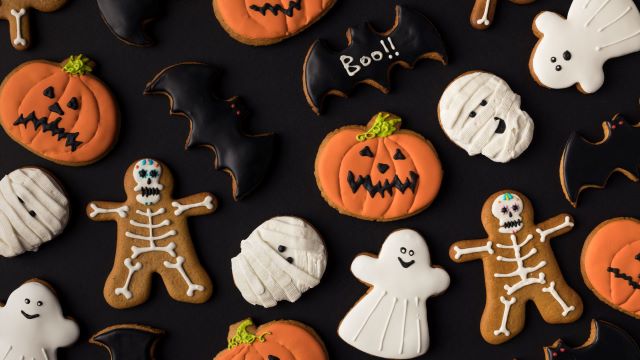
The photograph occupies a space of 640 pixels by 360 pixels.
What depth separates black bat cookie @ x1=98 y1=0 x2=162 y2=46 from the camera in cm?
133

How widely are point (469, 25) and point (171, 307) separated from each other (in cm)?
92

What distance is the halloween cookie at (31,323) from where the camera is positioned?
4.43 feet

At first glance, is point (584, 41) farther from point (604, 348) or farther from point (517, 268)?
point (604, 348)

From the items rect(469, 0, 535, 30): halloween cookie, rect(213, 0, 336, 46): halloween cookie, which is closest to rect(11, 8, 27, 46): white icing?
rect(213, 0, 336, 46): halloween cookie

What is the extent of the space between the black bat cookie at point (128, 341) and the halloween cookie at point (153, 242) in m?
0.05

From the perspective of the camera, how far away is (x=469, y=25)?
1.38 metres

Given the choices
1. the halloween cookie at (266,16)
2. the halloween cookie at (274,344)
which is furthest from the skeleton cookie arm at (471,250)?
the halloween cookie at (266,16)

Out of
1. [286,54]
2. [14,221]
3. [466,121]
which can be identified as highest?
[286,54]

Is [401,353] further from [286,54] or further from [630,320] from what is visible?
[286,54]

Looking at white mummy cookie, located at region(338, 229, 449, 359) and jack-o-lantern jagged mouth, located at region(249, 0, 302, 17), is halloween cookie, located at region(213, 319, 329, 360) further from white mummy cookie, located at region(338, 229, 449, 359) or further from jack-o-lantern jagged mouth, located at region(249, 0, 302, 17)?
jack-o-lantern jagged mouth, located at region(249, 0, 302, 17)

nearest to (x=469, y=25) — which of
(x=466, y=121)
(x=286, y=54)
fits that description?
(x=466, y=121)

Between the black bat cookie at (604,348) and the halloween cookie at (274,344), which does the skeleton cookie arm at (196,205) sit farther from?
the black bat cookie at (604,348)

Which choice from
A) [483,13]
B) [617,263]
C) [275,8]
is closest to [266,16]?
[275,8]

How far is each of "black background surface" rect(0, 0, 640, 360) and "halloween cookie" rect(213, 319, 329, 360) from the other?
3 centimetres
